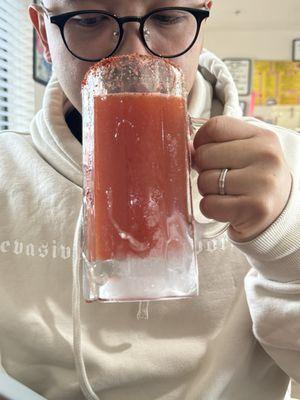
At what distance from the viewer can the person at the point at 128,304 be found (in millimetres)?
719

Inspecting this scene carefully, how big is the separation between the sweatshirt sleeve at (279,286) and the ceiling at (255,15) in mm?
3662

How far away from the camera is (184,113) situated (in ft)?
1.83

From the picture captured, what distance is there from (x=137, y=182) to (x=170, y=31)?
35 centimetres

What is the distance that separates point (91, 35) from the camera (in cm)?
74

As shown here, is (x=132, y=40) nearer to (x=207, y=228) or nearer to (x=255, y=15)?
(x=207, y=228)

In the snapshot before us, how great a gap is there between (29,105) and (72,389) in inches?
82.1

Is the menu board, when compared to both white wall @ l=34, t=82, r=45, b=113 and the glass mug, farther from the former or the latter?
the glass mug

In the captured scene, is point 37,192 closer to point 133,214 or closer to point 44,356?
point 44,356

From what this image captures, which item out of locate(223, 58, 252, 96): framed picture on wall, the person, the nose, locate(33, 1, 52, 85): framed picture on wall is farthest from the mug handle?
locate(223, 58, 252, 96): framed picture on wall

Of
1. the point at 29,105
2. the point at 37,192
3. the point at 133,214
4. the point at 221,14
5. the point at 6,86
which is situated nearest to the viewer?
the point at 133,214

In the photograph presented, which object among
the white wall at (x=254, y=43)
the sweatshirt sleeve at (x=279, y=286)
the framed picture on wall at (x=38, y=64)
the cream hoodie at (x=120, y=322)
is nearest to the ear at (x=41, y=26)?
the cream hoodie at (x=120, y=322)

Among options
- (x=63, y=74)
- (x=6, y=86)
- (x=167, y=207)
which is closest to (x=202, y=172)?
(x=167, y=207)

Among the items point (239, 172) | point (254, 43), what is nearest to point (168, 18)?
point (239, 172)

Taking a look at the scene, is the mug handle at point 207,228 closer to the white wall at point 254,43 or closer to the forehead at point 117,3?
the forehead at point 117,3
